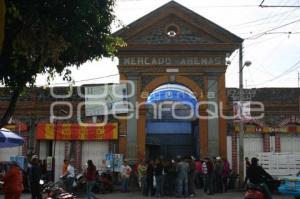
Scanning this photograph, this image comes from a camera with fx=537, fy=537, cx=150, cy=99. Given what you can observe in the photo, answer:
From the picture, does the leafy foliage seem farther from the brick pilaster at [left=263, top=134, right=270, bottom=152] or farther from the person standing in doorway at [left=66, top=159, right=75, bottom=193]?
the brick pilaster at [left=263, top=134, right=270, bottom=152]

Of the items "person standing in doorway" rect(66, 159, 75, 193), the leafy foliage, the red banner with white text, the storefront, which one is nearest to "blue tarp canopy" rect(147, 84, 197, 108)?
the red banner with white text

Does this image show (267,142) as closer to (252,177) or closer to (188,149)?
(188,149)

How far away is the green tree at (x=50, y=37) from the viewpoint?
30.0 ft

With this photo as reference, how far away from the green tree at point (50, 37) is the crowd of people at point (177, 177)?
12822 mm

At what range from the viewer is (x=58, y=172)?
1164 inches

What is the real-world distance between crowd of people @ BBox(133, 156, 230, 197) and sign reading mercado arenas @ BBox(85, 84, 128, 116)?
4.98m

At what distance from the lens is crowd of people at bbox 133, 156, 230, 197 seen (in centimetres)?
2352

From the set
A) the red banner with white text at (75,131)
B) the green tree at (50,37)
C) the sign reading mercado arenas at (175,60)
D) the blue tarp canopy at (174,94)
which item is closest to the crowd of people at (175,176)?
the red banner with white text at (75,131)

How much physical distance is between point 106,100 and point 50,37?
20231mm

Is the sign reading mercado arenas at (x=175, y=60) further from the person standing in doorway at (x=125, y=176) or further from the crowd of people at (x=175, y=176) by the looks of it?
the person standing in doorway at (x=125, y=176)

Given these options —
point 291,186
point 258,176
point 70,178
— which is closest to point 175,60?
point 70,178

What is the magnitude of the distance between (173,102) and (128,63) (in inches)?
139

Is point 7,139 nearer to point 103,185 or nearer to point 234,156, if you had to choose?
point 103,185

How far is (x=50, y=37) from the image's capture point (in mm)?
9562
